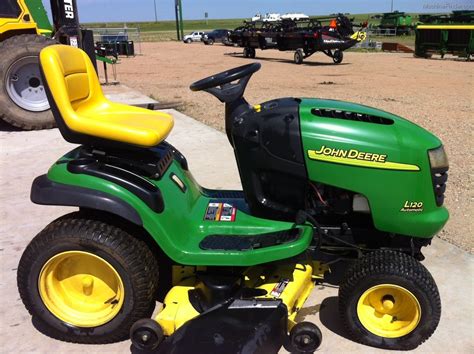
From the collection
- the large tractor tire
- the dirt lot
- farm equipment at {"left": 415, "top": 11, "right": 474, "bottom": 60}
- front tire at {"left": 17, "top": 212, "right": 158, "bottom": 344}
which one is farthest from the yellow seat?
farm equipment at {"left": 415, "top": 11, "right": 474, "bottom": 60}

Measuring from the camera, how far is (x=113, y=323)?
2266mm

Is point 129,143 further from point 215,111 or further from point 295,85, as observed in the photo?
point 295,85

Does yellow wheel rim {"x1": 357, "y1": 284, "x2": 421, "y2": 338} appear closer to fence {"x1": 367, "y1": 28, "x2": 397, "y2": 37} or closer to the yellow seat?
the yellow seat

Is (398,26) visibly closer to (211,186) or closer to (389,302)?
(211,186)

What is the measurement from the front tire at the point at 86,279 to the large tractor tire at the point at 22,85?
13.8 ft

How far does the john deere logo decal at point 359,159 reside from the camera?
7.30ft

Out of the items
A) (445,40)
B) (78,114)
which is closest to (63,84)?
(78,114)

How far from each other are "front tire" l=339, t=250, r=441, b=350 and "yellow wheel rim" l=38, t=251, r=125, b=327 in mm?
1070

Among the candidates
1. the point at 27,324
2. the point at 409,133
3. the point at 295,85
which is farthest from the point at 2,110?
the point at 295,85

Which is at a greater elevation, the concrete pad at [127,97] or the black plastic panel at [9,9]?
the black plastic panel at [9,9]

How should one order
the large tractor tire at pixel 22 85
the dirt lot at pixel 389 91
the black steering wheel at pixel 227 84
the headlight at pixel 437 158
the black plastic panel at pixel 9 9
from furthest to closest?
the black plastic panel at pixel 9 9 → the large tractor tire at pixel 22 85 → the dirt lot at pixel 389 91 → the black steering wheel at pixel 227 84 → the headlight at pixel 437 158

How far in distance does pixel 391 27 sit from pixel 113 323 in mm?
41598

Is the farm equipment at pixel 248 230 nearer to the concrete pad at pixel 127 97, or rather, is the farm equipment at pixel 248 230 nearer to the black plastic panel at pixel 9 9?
the black plastic panel at pixel 9 9

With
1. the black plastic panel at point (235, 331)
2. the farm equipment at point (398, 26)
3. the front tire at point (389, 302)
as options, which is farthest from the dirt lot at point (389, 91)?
the farm equipment at point (398, 26)
